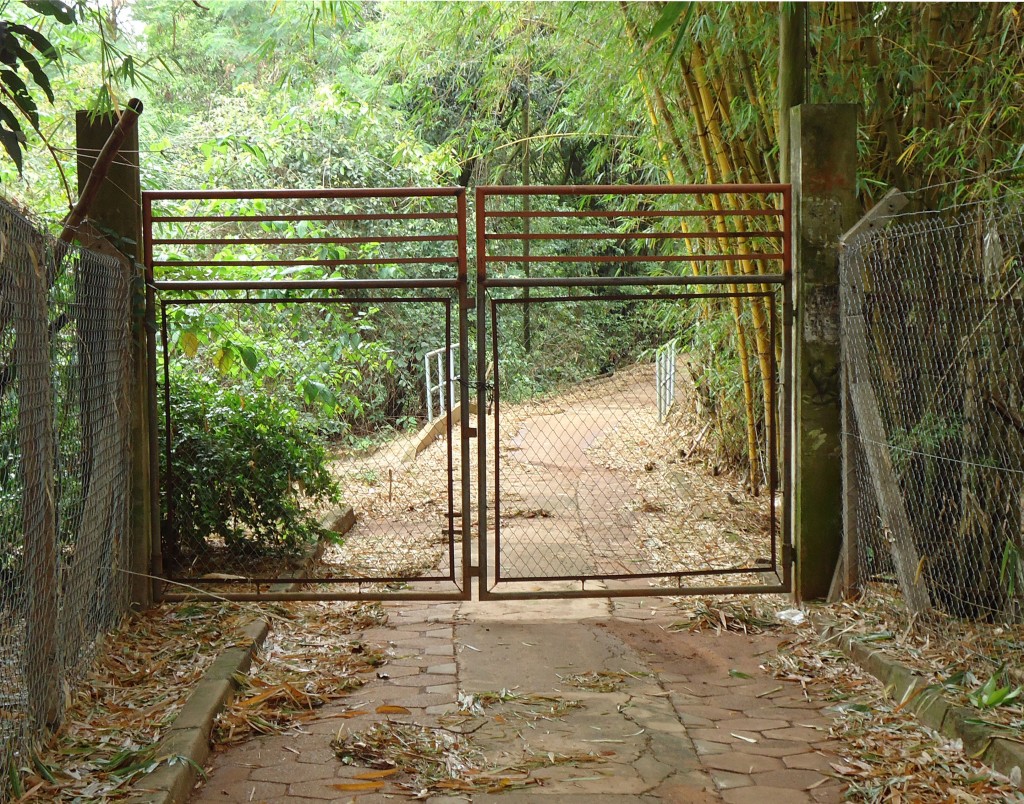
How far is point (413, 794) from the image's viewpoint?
3.12m

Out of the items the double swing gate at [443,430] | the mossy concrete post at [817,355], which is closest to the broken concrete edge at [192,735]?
the double swing gate at [443,430]

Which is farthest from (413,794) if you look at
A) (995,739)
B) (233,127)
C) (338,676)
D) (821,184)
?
(233,127)

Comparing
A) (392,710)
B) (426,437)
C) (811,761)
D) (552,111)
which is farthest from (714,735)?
(552,111)

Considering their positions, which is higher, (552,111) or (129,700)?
(552,111)

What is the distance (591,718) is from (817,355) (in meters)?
2.34

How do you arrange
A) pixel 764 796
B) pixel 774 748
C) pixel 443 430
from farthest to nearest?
pixel 443 430
pixel 774 748
pixel 764 796

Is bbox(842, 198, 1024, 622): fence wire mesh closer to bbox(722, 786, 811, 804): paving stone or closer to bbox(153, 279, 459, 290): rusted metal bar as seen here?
bbox(722, 786, 811, 804): paving stone

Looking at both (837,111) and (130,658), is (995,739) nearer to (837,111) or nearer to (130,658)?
(837,111)

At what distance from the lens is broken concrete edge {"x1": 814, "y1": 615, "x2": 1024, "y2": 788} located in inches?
122

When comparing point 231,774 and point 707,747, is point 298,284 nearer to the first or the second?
point 231,774

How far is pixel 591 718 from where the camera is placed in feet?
12.5

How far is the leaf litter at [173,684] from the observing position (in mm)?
3078

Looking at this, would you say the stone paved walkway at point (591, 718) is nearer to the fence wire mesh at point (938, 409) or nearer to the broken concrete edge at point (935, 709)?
the broken concrete edge at point (935, 709)

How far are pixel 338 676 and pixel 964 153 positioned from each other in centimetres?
374
